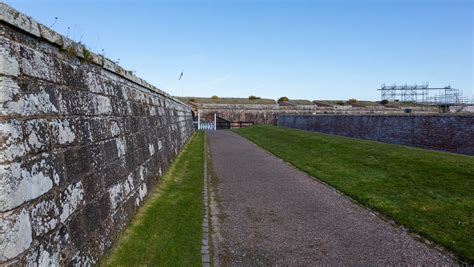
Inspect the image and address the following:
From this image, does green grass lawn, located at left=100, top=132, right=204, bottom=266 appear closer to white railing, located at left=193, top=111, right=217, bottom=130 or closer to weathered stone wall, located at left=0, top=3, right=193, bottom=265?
weathered stone wall, located at left=0, top=3, right=193, bottom=265

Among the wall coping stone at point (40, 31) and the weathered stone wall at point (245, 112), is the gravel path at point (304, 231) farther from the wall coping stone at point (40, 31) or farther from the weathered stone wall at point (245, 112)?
the weathered stone wall at point (245, 112)

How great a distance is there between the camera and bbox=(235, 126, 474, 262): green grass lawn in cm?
583

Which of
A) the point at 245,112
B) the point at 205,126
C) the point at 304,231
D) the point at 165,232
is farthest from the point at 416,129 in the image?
the point at 245,112

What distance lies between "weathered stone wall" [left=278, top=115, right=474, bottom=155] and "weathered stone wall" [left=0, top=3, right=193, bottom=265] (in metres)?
15.1

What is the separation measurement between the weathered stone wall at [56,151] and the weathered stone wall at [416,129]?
1514cm

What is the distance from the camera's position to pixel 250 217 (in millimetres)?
6621

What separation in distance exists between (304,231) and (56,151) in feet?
13.5

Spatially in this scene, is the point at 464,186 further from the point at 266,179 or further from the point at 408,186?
the point at 266,179

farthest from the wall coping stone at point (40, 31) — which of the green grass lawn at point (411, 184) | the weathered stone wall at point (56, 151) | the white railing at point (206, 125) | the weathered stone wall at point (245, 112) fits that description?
the weathered stone wall at point (245, 112)

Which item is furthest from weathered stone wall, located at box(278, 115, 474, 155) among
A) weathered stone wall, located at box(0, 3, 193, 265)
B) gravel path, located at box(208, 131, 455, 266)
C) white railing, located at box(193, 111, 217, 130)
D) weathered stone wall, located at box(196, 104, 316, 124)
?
weathered stone wall, located at box(196, 104, 316, 124)

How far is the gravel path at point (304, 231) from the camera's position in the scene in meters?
4.72

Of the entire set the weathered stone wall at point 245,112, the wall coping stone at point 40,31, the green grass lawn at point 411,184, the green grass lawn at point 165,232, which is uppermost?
the wall coping stone at point 40,31

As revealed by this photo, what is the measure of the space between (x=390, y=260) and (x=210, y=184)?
5.83 m

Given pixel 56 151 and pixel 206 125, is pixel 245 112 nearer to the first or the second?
Result: pixel 206 125
